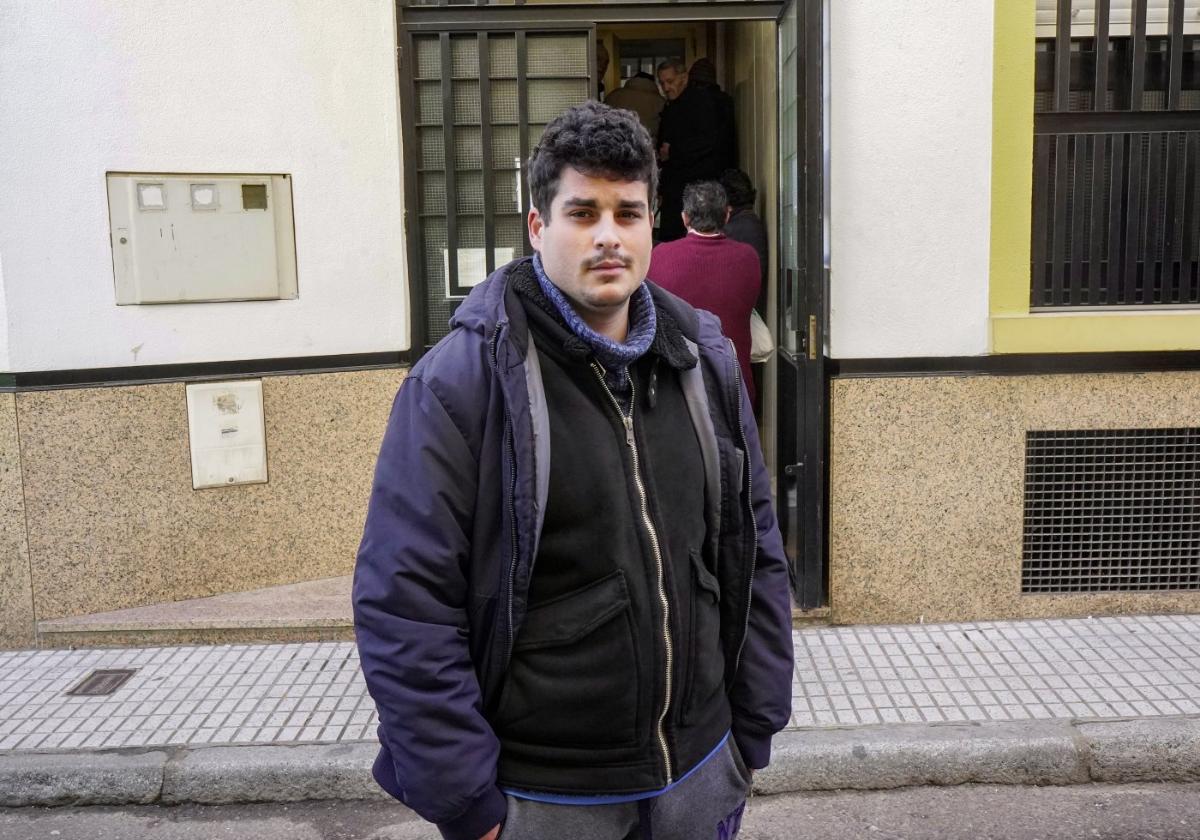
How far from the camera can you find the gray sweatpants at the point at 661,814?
2158 millimetres

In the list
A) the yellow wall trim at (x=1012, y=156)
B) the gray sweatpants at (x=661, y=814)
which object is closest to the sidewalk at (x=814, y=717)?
the yellow wall trim at (x=1012, y=156)

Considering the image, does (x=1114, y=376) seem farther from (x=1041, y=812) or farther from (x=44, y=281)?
(x=44, y=281)

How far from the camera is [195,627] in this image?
5516 mm

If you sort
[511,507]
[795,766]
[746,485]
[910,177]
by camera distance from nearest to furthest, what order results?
[511,507] → [746,485] → [795,766] → [910,177]

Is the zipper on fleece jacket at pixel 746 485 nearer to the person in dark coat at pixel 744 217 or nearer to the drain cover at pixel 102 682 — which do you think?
the drain cover at pixel 102 682

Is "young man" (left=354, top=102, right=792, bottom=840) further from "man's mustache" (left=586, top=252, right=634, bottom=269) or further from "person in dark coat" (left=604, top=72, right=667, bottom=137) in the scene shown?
"person in dark coat" (left=604, top=72, right=667, bottom=137)

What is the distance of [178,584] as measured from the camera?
18.7ft

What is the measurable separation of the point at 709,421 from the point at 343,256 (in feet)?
12.6

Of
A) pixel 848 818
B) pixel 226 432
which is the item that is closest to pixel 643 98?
pixel 226 432

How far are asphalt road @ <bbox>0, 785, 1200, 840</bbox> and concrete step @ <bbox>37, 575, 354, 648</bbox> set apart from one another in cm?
130

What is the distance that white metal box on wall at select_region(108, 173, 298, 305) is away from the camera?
5480mm

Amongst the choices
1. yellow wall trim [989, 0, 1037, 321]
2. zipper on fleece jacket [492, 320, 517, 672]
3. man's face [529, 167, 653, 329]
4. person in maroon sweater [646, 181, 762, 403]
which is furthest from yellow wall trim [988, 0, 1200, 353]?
zipper on fleece jacket [492, 320, 517, 672]

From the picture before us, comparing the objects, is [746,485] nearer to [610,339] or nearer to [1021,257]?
[610,339]

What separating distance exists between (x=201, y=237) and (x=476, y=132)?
1366mm
